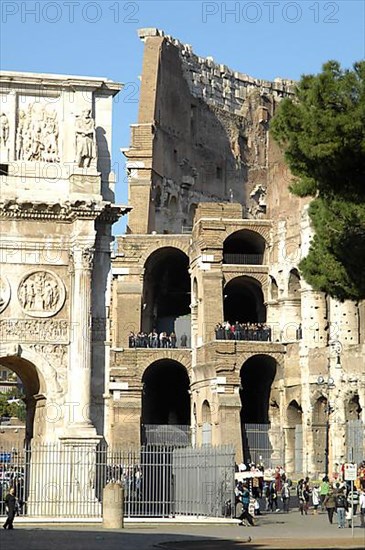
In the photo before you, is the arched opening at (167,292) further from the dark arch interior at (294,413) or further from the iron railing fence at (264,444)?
the dark arch interior at (294,413)

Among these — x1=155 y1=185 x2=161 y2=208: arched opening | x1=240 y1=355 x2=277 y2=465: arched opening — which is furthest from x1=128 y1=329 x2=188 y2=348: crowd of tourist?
x1=155 y1=185 x2=161 y2=208: arched opening

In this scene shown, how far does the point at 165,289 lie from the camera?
5925 cm

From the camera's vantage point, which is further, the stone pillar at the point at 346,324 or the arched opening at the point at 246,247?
the arched opening at the point at 246,247

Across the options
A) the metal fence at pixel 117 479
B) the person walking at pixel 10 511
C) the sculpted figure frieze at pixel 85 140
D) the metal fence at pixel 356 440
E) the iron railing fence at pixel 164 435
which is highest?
the sculpted figure frieze at pixel 85 140

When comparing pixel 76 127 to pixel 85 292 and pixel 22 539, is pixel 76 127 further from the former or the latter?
pixel 22 539

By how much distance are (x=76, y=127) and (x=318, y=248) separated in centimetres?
720

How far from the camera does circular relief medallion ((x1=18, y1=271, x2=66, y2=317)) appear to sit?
90.9ft

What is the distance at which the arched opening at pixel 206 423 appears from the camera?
A: 49159 millimetres

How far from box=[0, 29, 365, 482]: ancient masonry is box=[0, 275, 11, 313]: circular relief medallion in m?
0.04

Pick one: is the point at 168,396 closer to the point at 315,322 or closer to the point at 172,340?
the point at 172,340

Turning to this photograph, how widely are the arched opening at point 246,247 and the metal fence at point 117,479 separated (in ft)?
79.6

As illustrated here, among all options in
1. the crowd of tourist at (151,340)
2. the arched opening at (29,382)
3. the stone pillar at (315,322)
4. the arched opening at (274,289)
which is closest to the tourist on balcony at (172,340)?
the crowd of tourist at (151,340)

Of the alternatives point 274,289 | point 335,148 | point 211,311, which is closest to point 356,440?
point 211,311

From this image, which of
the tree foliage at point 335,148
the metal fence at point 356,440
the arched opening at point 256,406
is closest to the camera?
the tree foliage at point 335,148
